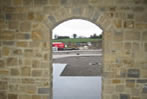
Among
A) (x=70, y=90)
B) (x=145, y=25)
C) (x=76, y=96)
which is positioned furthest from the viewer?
(x=70, y=90)

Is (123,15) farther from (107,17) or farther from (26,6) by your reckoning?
(26,6)

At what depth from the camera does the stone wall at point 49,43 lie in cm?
246

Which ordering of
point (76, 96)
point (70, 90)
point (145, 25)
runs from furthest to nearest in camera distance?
1. point (70, 90)
2. point (76, 96)
3. point (145, 25)

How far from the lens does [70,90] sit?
3869 millimetres

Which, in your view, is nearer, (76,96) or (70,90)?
(76,96)

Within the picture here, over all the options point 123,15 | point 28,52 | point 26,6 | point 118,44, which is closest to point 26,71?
point 28,52

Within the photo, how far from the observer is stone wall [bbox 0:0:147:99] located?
246 cm

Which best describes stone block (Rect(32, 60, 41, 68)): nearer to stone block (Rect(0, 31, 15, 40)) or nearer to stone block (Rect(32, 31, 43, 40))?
stone block (Rect(32, 31, 43, 40))

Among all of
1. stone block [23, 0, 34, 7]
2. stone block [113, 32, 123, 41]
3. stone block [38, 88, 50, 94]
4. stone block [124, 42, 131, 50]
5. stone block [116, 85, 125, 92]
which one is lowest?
stone block [38, 88, 50, 94]

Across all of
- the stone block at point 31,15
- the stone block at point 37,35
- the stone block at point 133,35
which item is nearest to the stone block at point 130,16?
the stone block at point 133,35

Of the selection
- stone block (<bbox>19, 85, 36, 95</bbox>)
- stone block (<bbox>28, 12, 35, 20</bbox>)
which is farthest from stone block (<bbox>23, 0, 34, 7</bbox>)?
stone block (<bbox>19, 85, 36, 95</bbox>)

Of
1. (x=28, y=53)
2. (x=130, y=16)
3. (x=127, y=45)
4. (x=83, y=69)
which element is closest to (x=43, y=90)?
(x=28, y=53)

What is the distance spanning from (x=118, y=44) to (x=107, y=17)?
1.80 ft

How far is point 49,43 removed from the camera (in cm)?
255
